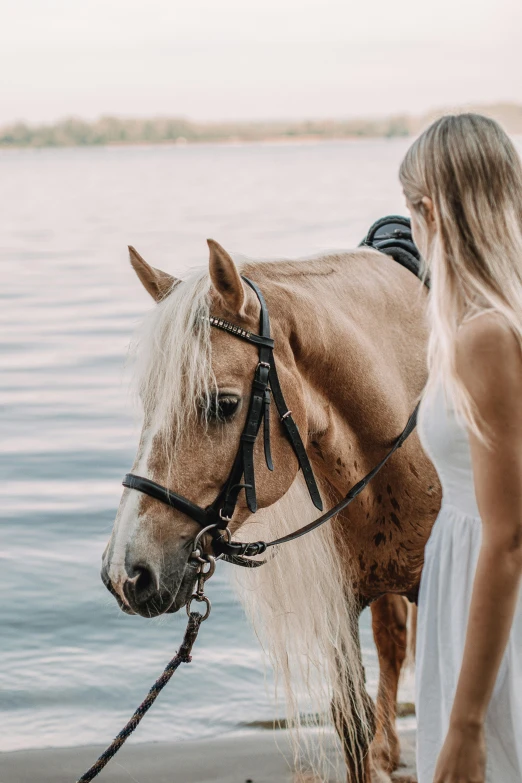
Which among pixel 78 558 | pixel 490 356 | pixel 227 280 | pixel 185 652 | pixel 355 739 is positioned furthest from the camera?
pixel 78 558

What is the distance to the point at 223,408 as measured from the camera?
81.2 inches

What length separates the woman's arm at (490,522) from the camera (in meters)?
1.43

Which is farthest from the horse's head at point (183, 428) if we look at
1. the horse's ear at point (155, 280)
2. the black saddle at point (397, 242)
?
the black saddle at point (397, 242)

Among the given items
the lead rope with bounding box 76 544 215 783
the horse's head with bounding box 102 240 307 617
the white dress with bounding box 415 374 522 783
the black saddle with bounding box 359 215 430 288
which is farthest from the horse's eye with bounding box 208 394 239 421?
the black saddle with bounding box 359 215 430 288

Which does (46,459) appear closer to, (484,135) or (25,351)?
(25,351)

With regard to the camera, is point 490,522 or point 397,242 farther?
point 397,242

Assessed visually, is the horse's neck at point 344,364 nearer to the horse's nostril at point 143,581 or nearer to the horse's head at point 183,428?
the horse's head at point 183,428

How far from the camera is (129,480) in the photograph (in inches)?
79.0

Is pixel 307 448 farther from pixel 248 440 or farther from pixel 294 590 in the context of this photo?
pixel 294 590

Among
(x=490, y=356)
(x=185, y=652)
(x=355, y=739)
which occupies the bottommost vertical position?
(x=355, y=739)

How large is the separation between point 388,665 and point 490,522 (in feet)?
7.59

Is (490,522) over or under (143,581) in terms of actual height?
over

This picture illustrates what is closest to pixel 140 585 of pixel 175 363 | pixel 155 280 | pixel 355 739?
pixel 175 363

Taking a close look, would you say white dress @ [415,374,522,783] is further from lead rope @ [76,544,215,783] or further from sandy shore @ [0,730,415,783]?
sandy shore @ [0,730,415,783]
